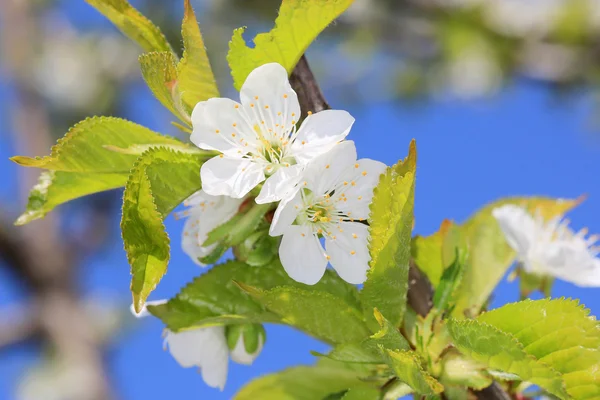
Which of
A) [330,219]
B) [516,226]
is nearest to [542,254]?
[516,226]

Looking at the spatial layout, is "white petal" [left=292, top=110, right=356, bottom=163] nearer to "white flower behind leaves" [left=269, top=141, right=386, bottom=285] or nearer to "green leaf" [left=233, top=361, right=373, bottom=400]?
"white flower behind leaves" [left=269, top=141, right=386, bottom=285]

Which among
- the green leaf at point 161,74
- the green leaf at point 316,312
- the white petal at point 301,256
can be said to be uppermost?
the green leaf at point 161,74

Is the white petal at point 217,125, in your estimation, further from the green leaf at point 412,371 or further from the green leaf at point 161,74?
the green leaf at point 412,371

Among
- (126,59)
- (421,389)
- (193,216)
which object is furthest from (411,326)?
(126,59)

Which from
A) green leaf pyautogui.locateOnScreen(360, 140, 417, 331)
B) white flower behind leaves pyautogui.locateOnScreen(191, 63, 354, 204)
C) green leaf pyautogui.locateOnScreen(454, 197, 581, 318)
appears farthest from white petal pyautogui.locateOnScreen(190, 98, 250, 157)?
green leaf pyautogui.locateOnScreen(454, 197, 581, 318)

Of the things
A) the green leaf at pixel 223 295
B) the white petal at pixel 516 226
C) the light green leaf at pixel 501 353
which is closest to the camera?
the light green leaf at pixel 501 353

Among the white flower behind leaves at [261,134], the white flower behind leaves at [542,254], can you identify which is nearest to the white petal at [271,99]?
Answer: the white flower behind leaves at [261,134]
